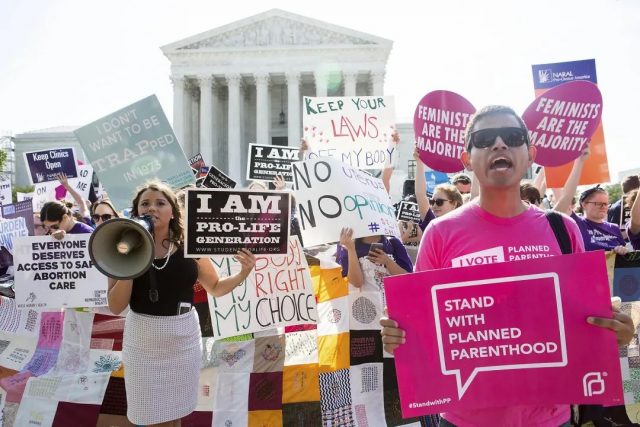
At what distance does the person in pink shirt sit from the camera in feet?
6.30

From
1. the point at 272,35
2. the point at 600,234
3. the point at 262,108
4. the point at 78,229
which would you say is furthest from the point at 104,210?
the point at 272,35

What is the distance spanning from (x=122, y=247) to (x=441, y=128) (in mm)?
3651

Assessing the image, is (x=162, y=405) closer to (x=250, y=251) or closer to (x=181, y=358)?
(x=181, y=358)

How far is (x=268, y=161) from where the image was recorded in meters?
7.95

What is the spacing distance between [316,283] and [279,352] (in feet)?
2.10

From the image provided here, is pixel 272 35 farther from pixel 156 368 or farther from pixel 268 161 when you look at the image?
pixel 156 368

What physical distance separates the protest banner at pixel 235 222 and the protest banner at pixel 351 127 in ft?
9.67

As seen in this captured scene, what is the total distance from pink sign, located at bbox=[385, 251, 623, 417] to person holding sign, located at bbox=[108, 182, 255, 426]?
5.05 feet

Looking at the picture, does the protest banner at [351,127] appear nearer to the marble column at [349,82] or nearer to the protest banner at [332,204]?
the protest banner at [332,204]

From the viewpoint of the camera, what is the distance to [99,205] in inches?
224

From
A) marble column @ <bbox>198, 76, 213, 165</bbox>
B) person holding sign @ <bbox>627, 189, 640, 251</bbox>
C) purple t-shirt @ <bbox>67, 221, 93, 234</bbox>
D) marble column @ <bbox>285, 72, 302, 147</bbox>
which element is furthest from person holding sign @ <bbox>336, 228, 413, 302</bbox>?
marble column @ <bbox>198, 76, 213, 165</bbox>

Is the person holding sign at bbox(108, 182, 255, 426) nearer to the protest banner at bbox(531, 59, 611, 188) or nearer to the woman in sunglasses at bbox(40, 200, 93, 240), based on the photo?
the woman in sunglasses at bbox(40, 200, 93, 240)

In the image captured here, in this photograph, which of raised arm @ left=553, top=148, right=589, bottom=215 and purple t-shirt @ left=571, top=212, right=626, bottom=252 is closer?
raised arm @ left=553, top=148, right=589, bottom=215

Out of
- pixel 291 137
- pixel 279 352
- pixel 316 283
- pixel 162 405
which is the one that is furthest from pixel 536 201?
pixel 291 137
